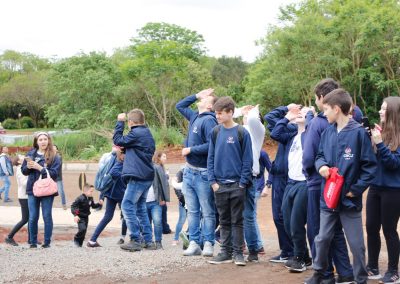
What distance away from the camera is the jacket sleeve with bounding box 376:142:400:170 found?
612cm

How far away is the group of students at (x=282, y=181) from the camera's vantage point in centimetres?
588

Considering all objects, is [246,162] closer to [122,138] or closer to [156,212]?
[122,138]

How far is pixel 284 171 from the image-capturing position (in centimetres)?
732

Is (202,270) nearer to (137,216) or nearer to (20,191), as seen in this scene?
(137,216)

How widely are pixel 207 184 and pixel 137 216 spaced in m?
1.49

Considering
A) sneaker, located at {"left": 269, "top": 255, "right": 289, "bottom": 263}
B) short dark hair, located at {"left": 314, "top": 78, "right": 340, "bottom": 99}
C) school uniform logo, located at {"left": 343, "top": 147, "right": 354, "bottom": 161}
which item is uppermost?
short dark hair, located at {"left": 314, "top": 78, "right": 340, "bottom": 99}

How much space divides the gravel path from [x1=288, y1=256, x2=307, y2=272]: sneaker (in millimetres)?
Result: 1123

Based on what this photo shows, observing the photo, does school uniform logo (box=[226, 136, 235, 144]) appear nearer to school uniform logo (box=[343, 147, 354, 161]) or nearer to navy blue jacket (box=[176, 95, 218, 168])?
navy blue jacket (box=[176, 95, 218, 168])

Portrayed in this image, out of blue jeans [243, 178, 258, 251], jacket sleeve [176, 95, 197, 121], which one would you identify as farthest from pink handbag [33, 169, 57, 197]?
blue jeans [243, 178, 258, 251]

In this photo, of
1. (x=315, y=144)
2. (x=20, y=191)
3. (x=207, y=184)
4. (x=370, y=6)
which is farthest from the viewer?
(x=370, y=6)

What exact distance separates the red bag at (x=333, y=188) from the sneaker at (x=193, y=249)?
2.59 meters

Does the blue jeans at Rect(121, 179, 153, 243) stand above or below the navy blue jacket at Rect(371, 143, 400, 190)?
below

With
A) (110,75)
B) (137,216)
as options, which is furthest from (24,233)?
(110,75)

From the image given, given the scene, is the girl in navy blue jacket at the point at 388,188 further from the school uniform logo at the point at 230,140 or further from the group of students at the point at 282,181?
the school uniform logo at the point at 230,140
